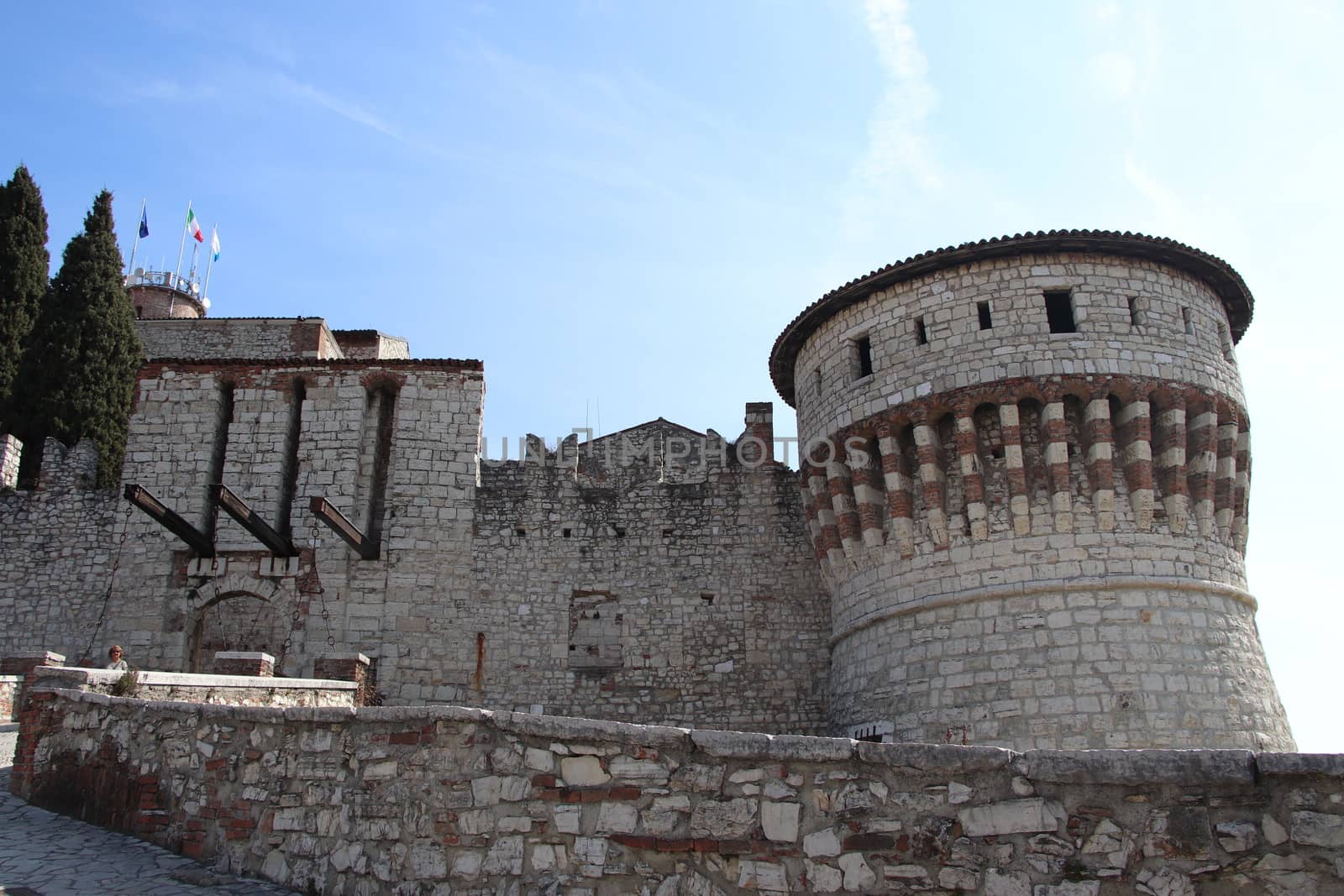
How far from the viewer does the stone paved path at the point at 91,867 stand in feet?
19.2

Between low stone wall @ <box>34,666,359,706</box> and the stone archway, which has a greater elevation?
the stone archway

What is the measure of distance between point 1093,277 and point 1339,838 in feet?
29.6

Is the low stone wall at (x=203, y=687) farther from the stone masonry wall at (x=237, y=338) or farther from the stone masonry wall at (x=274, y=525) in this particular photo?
the stone masonry wall at (x=237, y=338)

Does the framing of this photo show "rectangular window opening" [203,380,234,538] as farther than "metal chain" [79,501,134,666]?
Yes

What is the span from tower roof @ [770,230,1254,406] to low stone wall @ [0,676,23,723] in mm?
10344

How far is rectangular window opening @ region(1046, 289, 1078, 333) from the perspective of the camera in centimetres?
1223

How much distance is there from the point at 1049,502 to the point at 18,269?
20.2 metres

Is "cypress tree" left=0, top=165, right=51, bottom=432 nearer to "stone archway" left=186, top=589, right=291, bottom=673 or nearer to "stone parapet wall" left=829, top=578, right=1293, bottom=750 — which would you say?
"stone archway" left=186, top=589, right=291, bottom=673

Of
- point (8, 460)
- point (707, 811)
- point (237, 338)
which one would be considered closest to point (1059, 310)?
point (707, 811)

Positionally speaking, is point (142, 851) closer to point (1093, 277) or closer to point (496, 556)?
point (496, 556)

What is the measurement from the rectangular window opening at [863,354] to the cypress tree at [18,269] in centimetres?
1546

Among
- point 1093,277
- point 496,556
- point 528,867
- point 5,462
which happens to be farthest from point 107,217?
point 528,867

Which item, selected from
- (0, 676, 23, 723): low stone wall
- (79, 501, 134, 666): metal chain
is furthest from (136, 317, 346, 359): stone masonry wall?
(0, 676, 23, 723): low stone wall

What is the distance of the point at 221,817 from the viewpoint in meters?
6.54
